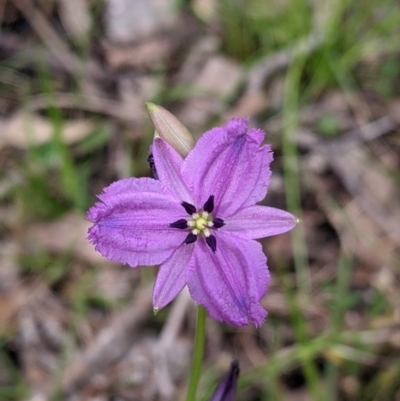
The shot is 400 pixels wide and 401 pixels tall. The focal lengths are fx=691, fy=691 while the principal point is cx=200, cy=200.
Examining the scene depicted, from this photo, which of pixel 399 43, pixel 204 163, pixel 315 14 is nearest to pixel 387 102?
pixel 399 43

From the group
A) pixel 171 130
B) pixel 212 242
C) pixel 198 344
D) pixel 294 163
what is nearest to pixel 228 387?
pixel 198 344

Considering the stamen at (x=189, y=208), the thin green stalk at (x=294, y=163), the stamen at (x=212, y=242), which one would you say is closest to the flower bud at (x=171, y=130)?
the stamen at (x=189, y=208)

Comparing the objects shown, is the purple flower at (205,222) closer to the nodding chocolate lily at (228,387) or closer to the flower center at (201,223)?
the flower center at (201,223)

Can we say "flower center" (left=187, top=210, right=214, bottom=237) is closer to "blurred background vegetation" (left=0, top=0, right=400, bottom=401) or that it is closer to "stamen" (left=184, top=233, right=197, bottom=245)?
"stamen" (left=184, top=233, right=197, bottom=245)

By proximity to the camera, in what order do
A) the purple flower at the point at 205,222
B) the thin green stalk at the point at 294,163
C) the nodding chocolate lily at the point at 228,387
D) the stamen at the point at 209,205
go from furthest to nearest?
the thin green stalk at the point at 294,163
the nodding chocolate lily at the point at 228,387
the stamen at the point at 209,205
the purple flower at the point at 205,222

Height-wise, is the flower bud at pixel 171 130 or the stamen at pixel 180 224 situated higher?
the flower bud at pixel 171 130

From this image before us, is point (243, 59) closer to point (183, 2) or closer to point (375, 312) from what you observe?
point (183, 2)

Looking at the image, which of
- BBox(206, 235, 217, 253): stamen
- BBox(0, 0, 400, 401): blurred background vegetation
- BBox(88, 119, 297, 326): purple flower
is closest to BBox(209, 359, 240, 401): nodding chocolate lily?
BBox(88, 119, 297, 326): purple flower

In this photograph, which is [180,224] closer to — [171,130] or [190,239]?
[190,239]
